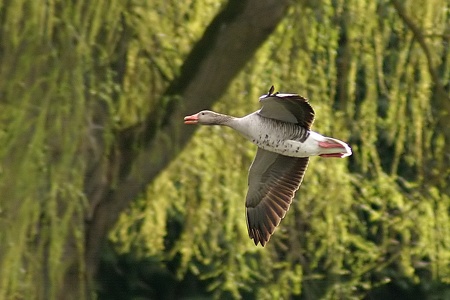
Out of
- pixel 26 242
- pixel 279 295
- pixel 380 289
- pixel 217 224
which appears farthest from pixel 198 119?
pixel 380 289

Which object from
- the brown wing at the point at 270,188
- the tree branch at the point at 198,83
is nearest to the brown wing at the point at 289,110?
the brown wing at the point at 270,188

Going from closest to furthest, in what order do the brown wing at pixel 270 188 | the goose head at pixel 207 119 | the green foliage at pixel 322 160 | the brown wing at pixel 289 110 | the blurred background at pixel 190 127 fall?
the brown wing at pixel 289 110 → the goose head at pixel 207 119 → the blurred background at pixel 190 127 → the brown wing at pixel 270 188 → the green foliage at pixel 322 160

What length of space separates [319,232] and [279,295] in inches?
14.9

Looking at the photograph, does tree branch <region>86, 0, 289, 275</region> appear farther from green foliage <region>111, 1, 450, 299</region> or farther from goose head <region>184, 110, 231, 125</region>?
goose head <region>184, 110, 231, 125</region>

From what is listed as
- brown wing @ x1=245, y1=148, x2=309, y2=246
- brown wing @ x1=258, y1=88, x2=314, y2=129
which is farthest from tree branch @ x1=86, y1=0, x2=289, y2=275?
brown wing @ x1=258, y1=88, x2=314, y2=129

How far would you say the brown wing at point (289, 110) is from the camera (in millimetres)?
3791

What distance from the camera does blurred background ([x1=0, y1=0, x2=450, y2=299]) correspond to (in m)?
4.16

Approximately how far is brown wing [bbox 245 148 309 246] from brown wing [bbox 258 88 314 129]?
453mm

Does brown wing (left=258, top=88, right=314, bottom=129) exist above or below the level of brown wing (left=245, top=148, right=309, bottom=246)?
above

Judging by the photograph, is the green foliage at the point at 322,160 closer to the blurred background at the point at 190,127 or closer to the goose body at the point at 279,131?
the blurred background at the point at 190,127

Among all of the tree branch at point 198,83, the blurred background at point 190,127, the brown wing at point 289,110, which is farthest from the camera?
the tree branch at point 198,83

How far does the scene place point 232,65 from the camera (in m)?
4.74

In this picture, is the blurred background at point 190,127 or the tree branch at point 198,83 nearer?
the blurred background at point 190,127

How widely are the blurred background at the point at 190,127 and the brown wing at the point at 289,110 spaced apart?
2.39 feet
